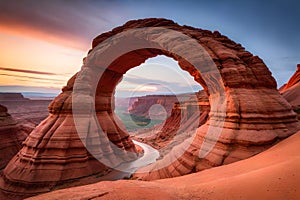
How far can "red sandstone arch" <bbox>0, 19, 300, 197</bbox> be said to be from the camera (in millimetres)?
6336

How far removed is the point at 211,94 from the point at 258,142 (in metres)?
3.35

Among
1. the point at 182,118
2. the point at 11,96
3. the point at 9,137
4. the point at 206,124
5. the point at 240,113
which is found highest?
the point at 240,113

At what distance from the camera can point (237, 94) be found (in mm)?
7125

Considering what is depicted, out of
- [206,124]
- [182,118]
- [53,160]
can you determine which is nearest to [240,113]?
[206,124]

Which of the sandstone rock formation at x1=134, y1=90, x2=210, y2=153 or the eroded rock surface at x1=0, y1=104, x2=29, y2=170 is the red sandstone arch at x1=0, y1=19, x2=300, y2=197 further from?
the sandstone rock formation at x1=134, y1=90, x2=210, y2=153

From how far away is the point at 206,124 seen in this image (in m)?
8.03

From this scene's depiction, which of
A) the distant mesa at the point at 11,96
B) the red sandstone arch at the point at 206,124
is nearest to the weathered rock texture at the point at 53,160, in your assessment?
the red sandstone arch at the point at 206,124

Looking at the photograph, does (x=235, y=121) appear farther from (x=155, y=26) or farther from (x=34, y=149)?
(x=34, y=149)

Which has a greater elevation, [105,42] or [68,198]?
[105,42]

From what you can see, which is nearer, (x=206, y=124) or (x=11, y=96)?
(x=206, y=124)

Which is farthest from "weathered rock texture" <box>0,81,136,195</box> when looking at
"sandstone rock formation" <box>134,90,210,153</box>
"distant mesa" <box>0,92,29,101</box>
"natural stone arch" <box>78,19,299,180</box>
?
"distant mesa" <box>0,92,29,101</box>

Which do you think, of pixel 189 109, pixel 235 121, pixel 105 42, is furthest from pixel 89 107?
pixel 189 109

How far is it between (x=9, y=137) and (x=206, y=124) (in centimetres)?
2102

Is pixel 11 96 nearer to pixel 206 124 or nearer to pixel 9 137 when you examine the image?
pixel 9 137
